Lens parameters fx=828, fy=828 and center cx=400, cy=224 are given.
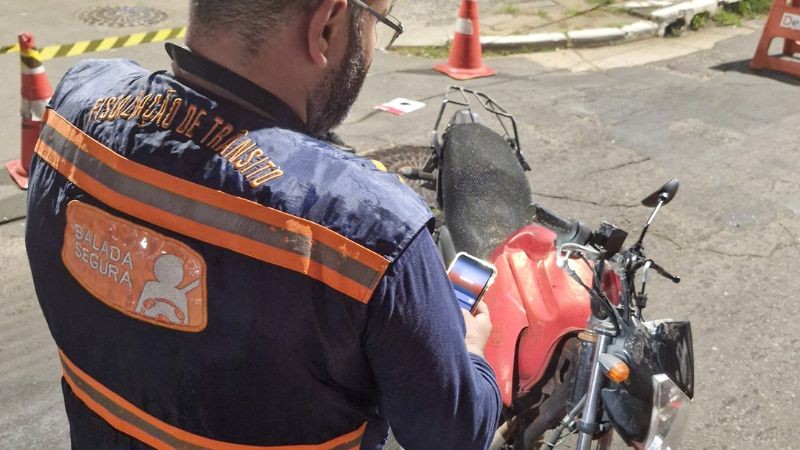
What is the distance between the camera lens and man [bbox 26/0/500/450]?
4.28 ft

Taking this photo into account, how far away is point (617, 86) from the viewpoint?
796 cm

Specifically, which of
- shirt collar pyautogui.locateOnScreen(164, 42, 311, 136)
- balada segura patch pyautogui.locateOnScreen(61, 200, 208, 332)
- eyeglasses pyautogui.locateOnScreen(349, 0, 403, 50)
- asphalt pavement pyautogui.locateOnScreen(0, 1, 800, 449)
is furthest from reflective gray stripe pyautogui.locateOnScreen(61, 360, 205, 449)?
asphalt pavement pyautogui.locateOnScreen(0, 1, 800, 449)

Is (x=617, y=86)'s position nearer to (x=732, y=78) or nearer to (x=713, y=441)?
(x=732, y=78)

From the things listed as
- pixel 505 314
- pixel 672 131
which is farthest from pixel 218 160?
pixel 672 131

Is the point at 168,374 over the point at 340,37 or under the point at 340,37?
under

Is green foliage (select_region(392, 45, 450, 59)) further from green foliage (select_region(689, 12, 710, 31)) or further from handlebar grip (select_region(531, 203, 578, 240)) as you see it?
handlebar grip (select_region(531, 203, 578, 240))

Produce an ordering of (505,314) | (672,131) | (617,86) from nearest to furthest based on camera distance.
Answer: (505,314)
(672,131)
(617,86)

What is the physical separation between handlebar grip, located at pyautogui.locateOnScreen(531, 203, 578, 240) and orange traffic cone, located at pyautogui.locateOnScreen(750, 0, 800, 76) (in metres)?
7.12

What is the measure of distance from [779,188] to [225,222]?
5479mm

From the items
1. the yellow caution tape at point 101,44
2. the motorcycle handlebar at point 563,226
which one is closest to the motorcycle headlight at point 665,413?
the motorcycle handlebar at point 563,226

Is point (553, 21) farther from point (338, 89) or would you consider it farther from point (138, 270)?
point (138, 270)

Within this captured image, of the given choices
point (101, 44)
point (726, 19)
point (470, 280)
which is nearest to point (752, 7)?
point (726, 19)

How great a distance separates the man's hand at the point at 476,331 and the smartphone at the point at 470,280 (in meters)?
0.03

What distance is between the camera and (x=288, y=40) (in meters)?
1.34
